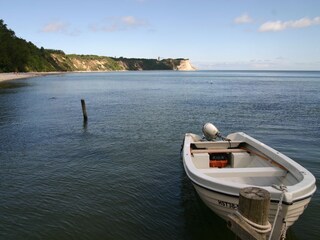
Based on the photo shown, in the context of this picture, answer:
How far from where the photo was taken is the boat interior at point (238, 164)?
8703mm

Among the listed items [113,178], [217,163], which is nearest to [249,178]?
[217,163]

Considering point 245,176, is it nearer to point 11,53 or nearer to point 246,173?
point 246,173

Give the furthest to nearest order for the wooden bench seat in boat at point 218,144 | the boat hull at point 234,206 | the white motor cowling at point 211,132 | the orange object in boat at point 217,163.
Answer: the white motor cowling at point 211,132 → the wooden bench seat in boat at point 218,144 → the orange object in boat at point 217,163 → the boat hull at point 234,206

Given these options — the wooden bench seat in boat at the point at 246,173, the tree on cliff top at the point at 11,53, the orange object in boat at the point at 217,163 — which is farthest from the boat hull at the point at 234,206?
the tree on cliff top at the point at 11,53

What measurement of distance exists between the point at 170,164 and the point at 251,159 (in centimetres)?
444

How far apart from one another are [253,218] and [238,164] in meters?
5.78

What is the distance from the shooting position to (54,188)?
11.5m

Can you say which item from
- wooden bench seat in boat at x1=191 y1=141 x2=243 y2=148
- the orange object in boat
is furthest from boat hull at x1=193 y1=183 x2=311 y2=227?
wooden bench seat in boat at x1=191 y1=141 x2=243 y2=148

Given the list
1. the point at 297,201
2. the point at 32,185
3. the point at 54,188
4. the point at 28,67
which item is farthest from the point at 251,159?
the point at 28,67

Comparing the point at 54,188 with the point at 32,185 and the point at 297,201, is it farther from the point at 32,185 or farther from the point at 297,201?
the point at 297,201

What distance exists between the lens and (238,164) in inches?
442

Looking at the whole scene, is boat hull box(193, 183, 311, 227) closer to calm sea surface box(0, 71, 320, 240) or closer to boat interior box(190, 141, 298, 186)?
boat interior box(190, 141, 298, 186)

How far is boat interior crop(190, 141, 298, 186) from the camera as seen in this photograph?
28.6 feet

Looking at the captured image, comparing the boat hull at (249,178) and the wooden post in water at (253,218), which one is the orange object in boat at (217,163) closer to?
the boat hull at (249,178)
